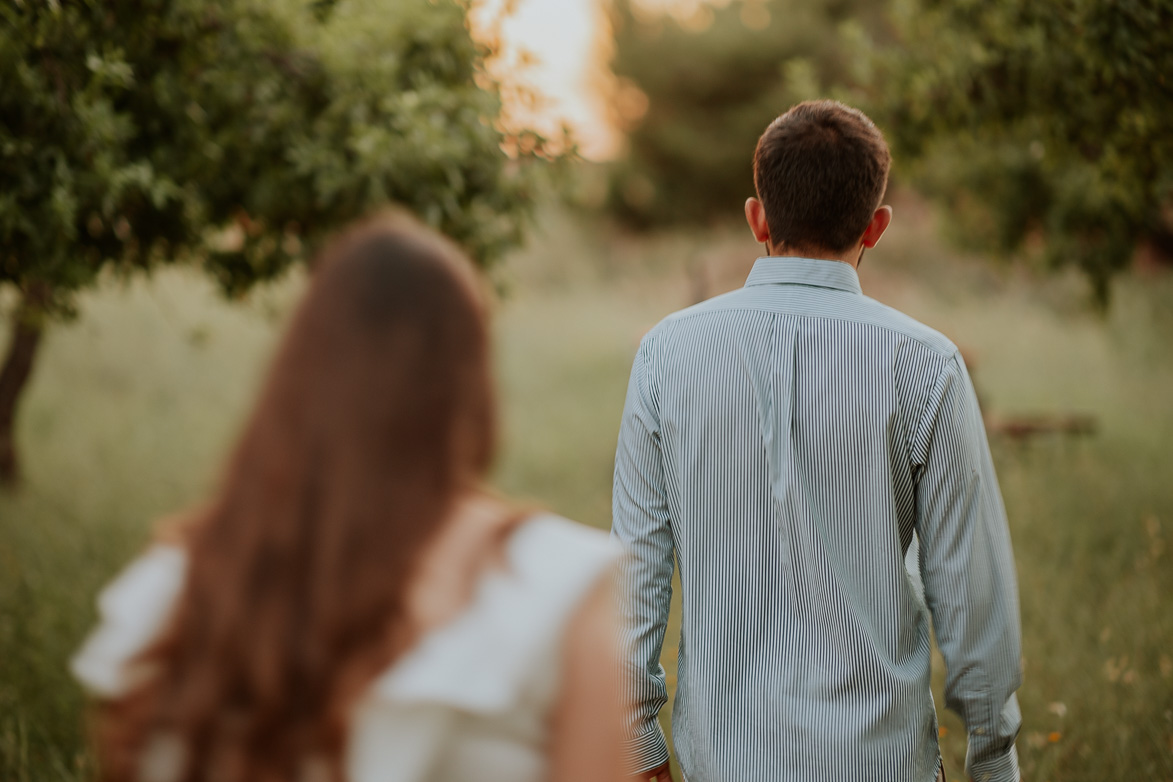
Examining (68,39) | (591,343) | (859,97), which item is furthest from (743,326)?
(591,343)

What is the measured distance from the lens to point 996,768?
64.6 inches

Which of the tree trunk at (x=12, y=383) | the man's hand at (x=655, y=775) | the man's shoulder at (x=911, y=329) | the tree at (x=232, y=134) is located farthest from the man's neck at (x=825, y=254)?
the tree trunk at (x=12, y=383)

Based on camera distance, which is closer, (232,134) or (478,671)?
(478,671)

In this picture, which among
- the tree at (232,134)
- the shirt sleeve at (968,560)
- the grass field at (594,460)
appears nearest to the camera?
the shirt sleeve at (968,560)

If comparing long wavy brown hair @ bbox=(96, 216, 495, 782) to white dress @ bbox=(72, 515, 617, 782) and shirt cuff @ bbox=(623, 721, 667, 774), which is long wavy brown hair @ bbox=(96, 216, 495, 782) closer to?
white dress @ bbox=(72, 515, 617, 782)

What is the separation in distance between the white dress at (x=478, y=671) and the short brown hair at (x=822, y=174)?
3.07ft

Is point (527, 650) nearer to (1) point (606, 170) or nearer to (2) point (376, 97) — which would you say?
(2) point (376, 97)

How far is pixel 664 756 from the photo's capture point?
72.3 inches

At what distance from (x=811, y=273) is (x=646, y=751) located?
3.48 ft

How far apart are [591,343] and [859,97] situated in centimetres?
831

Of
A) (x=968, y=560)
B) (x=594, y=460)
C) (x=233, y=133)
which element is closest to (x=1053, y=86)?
(x=968, y=560)

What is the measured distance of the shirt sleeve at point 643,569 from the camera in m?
1.78

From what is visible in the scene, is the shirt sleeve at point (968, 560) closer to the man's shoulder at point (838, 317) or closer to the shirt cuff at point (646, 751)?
the man's shoulder at point (838, 317)

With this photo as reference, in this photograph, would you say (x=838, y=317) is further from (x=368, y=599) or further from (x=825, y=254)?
(x=368, y=599)
